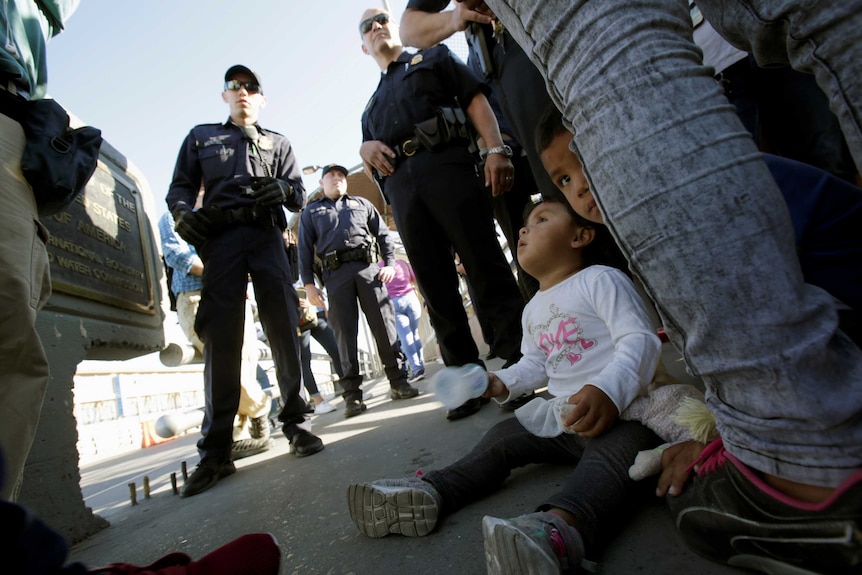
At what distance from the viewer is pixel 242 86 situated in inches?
107

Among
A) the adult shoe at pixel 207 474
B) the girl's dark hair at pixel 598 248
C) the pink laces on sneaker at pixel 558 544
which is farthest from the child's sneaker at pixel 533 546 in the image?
the adult shoe at pixel 207 474

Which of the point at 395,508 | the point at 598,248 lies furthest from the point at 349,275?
the point at 395,508

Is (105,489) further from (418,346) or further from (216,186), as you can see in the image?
(418,346)

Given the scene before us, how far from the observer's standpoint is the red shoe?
0.71 meters

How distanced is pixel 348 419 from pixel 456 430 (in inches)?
64.3

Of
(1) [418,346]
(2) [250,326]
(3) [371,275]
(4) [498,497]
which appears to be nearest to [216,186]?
(2) [250,326]

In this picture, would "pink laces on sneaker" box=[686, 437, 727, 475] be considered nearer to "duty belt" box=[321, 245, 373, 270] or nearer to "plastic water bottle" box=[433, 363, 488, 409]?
"plastic water bottle" box=[433, 363, 488, 409]

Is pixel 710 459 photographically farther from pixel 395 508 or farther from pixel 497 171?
pixel 497 171

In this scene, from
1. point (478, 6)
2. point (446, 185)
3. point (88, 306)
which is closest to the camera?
point (478, 6)

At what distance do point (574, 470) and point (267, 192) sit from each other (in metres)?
2.16

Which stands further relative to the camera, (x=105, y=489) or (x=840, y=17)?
(x=105, y=489)

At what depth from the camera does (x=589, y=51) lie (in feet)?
2.12

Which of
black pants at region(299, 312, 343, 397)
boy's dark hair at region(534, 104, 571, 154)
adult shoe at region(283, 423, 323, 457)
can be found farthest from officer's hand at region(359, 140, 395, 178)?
black pants at region(299, 312, 343, 397)

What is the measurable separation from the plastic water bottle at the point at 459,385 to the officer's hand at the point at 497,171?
1142 mm
